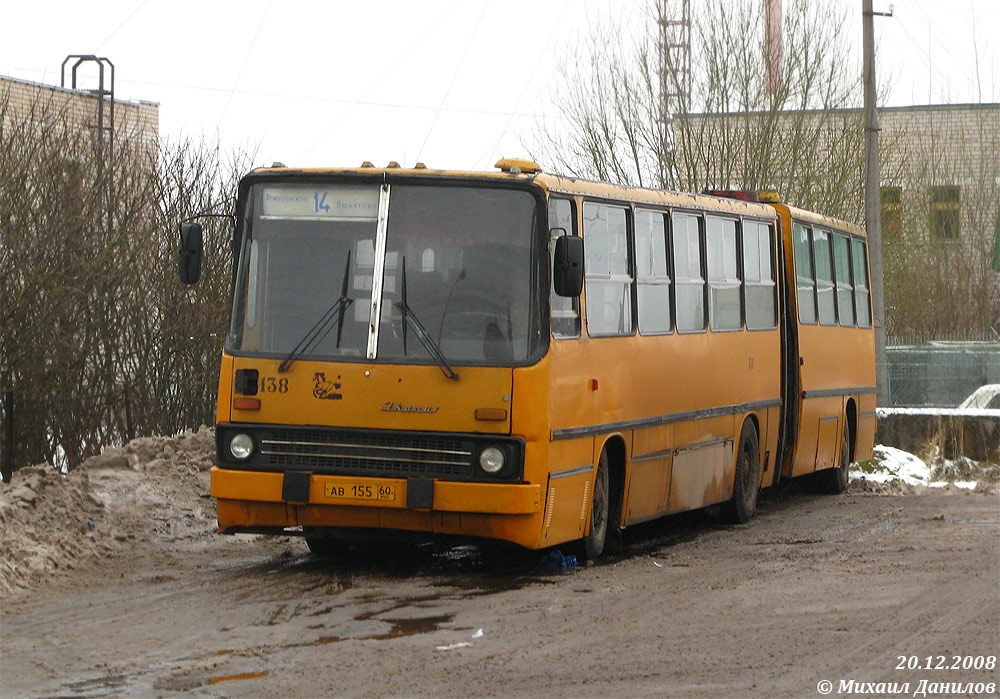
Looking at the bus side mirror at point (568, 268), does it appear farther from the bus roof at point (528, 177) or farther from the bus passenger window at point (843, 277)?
the bus passenger window at point (843, 277)

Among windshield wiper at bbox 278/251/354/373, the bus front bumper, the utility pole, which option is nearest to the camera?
the bus front bumper

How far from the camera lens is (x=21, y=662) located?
28.0 ft

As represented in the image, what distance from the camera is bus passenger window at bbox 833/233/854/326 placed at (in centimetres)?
2097

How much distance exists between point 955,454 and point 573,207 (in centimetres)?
1531

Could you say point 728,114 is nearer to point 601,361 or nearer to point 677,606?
point 601,361

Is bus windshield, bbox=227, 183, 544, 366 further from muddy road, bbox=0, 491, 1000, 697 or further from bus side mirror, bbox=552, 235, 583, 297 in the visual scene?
muddy road, bbox=0, 491, 1000, 697

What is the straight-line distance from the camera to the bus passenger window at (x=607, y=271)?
502 inches

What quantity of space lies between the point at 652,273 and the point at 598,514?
2.28m

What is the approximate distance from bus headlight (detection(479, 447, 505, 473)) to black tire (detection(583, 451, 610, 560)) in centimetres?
147

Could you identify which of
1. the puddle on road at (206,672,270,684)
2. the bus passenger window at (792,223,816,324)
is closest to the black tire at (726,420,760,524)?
the bus passenger window at (792,223,816,324)

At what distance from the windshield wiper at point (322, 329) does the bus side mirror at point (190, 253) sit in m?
0.98

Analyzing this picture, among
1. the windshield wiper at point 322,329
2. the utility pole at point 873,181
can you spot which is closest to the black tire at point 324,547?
the windshield wiper at point 322,329

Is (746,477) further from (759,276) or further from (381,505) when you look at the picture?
(381,505)

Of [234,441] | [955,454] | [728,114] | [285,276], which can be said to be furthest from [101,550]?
[728,114]
